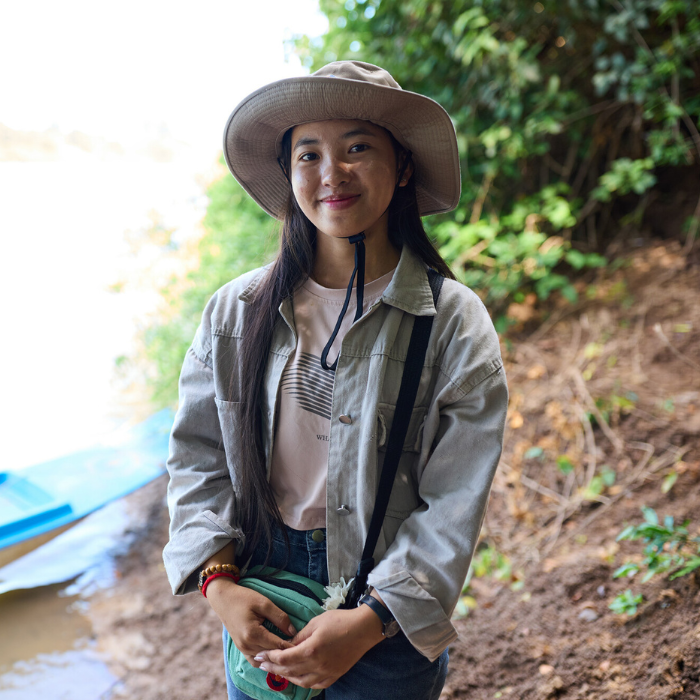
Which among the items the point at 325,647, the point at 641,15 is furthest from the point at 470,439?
the point at 641,15

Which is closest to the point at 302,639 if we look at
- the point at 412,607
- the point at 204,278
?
the point at 412,607

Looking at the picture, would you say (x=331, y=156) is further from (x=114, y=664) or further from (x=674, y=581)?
(x=114, y=664)

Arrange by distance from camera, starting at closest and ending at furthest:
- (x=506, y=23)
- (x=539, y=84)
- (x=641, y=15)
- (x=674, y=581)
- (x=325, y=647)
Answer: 1. (x=325, y=647)
2. (x=674, y=581)
3. (x=641, y=15)
4. (x=506, y=23)
5. (x=539, y=84)

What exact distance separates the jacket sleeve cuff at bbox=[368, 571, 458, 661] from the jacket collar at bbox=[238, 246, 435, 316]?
15.6 inches

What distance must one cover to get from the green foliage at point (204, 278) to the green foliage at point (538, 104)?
112cm

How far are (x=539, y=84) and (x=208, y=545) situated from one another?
2718mm

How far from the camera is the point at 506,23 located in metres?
2.60

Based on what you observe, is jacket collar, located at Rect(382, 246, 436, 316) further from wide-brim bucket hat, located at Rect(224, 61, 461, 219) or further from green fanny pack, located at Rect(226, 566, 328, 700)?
green fanny pack, located at Rect(226, 566, 328, 700)

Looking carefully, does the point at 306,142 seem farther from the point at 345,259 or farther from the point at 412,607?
the point at 412,607

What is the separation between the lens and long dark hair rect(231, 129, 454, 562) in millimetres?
947

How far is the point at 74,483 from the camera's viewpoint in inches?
117

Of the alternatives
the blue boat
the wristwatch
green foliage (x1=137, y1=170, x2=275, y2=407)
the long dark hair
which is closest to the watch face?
the wristwatch

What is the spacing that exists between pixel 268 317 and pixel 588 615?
1.34 meters

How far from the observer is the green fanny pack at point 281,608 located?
2.89 feet
